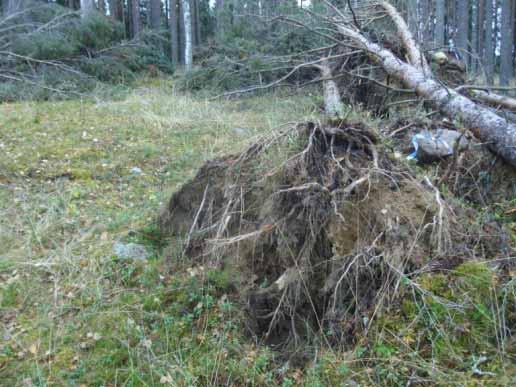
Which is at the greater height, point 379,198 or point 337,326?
point 379,198

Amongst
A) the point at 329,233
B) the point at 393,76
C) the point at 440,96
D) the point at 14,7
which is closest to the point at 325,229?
the point at 329,233

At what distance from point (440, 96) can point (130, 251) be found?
140 inches

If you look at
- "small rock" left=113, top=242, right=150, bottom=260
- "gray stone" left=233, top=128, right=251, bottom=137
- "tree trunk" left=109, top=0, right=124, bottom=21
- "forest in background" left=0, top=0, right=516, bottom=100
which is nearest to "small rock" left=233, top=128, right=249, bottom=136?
"gray stone" left=233, top=128, right=251, bottom=137

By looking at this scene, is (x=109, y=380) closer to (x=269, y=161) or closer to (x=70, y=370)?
(x=70, y=370)

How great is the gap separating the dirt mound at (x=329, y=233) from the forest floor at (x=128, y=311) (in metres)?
0.18

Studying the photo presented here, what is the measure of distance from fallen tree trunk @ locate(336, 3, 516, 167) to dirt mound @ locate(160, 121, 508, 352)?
1152mm

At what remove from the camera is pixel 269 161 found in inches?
144

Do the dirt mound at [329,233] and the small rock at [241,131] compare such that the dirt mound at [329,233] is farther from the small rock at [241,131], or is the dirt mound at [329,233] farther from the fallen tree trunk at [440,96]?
the small rock at [241,131]

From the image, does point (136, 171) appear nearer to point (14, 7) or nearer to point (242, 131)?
point (242, 131)

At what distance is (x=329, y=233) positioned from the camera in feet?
10.2

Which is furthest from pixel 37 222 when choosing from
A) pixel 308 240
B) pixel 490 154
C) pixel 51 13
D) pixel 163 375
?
pixel 51 13

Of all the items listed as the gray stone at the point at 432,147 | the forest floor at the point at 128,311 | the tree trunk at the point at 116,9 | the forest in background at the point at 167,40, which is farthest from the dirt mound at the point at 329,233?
the tree trunk at the point at 116,9

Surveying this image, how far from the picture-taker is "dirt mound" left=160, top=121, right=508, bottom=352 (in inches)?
114

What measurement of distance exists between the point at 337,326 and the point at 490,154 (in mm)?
2406
